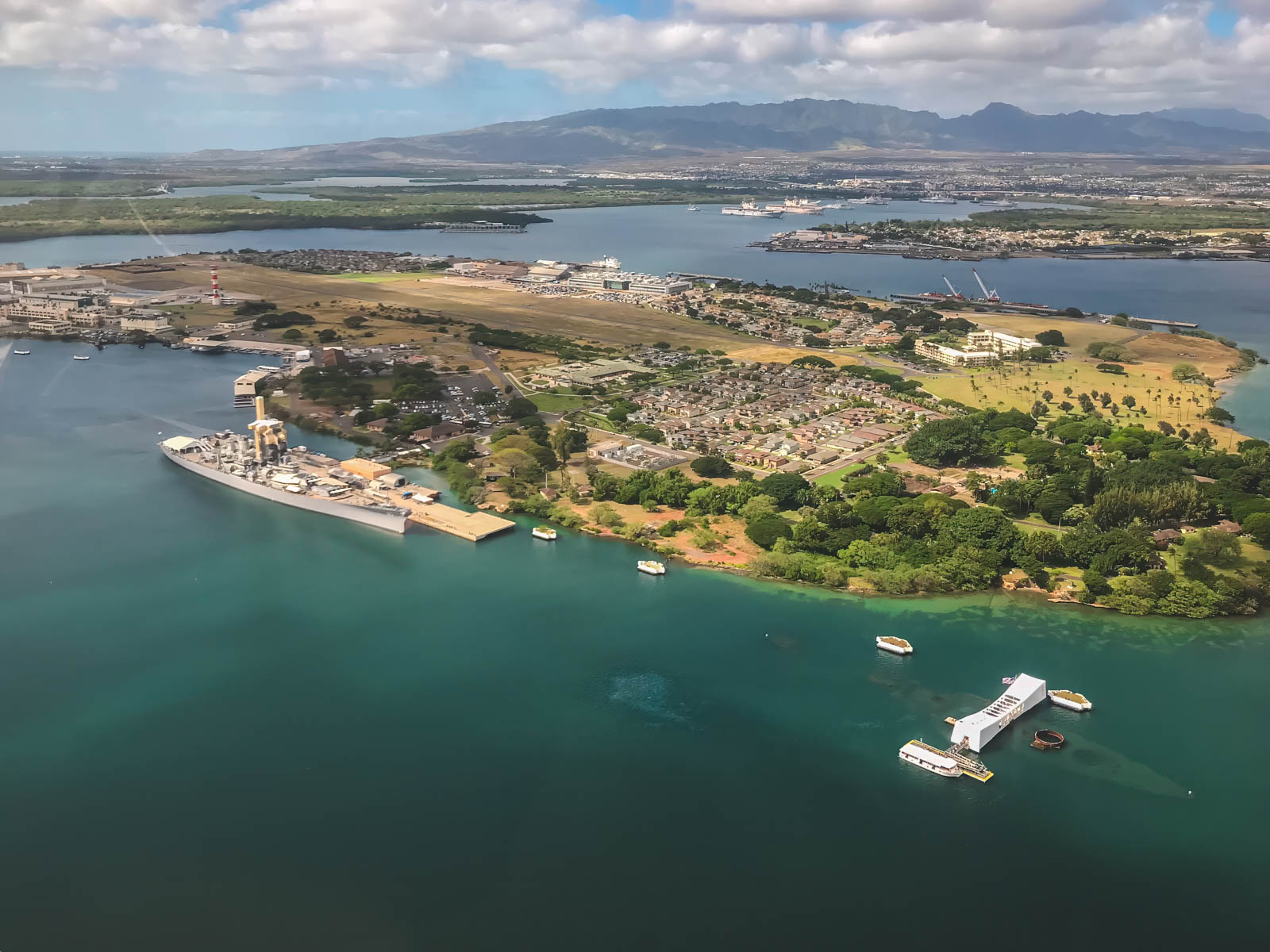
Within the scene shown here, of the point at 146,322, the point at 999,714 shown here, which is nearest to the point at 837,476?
the point at 999,714

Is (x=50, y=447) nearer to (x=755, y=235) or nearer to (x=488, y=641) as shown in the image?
(x=488, y=641)

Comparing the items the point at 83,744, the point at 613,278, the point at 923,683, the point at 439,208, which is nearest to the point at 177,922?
the point at 83,744

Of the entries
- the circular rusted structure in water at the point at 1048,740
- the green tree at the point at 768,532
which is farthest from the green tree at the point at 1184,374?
the circular rusted structure in water at the point at 1048,740

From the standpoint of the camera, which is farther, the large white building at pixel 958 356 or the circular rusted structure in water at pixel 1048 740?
the large white building at pixel 958 356

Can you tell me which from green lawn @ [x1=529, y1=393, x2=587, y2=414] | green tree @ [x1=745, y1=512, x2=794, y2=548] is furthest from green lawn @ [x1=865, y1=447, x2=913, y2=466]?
green lawn @ [x1=529, y1=393, x2=587, y2=414]

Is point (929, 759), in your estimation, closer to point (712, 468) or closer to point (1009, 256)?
point (712, 468)

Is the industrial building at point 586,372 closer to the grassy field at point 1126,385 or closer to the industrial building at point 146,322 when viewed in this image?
the grassy field at point 1126,385
